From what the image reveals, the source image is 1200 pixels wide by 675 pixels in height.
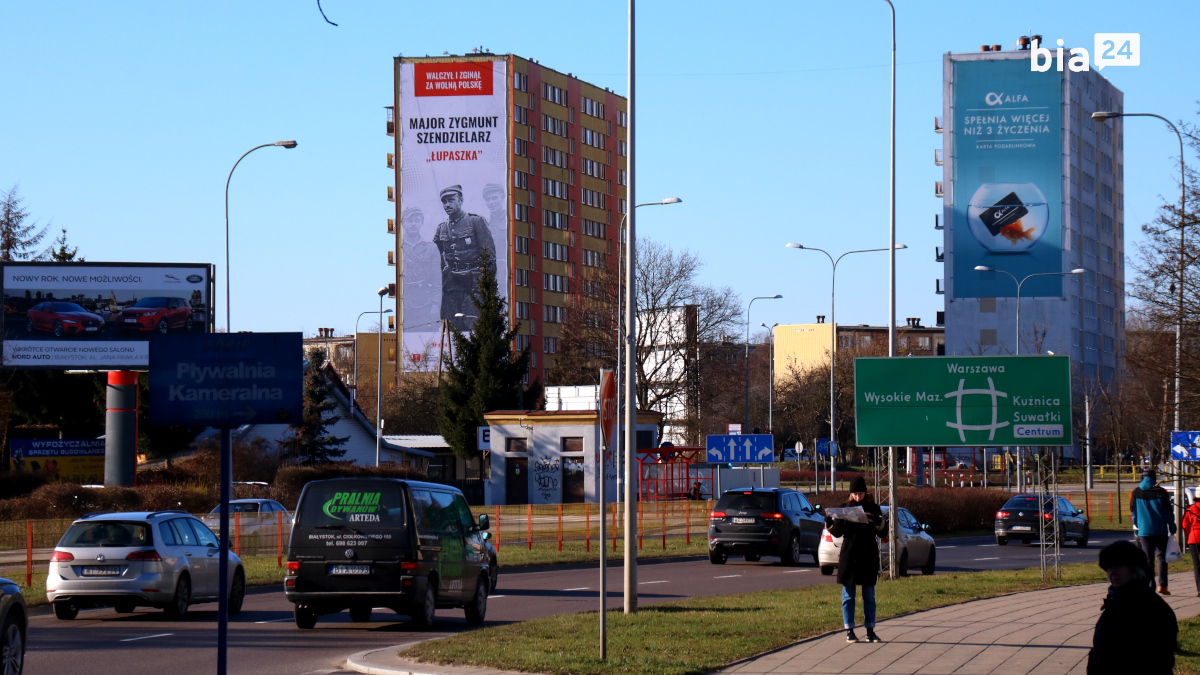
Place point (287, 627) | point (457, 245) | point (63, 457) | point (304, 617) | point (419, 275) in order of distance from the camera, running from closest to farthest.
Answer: point (304, 617) → point (287, 627) → point (63, 457) → point (457, 245) → point (419, 275)

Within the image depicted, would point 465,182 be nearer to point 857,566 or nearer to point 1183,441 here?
point 1183,441

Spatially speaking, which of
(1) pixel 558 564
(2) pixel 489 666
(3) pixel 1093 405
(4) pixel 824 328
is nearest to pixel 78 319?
(1) pixel 558 564

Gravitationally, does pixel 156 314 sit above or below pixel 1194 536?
above

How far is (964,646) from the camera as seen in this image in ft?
42.6

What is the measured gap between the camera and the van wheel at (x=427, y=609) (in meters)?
16.3

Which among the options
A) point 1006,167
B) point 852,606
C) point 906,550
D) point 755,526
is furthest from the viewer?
point 1006,167

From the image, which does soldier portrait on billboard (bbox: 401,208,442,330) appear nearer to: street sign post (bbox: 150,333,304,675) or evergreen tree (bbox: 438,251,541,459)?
evergreen tree (bbox: 438,251,541,459)

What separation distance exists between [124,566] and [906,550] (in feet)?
47.2

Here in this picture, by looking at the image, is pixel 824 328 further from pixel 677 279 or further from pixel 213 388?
pixel 213 388

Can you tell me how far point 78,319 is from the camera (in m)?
48.0

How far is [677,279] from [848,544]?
196 ft

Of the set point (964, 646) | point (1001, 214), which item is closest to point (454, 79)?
point (1001, 214)

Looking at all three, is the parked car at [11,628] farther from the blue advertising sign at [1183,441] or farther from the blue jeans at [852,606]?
the blue advertising sign at [1183,441]

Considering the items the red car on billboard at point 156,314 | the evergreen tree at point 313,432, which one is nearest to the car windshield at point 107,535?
the red car on billboard at point 156,314
